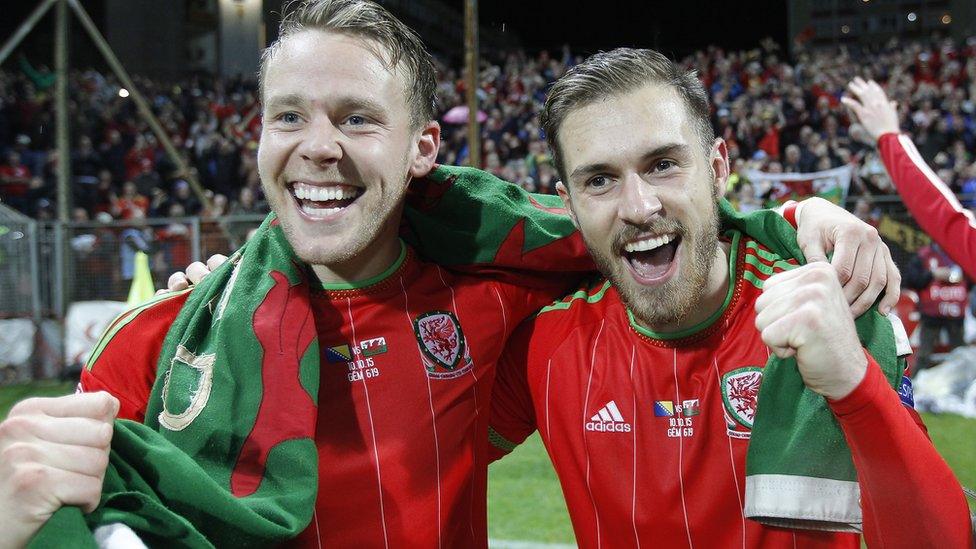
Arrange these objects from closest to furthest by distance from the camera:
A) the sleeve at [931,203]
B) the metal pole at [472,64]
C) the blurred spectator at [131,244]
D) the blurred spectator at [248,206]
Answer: the sleeve at [931,203] → the metal pole at [472,64] → the blurred spectator at [131,244] → the blurred spectator at [248,206]

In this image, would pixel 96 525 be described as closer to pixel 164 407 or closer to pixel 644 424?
pixel 164 407

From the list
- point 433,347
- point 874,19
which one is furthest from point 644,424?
point 874,19

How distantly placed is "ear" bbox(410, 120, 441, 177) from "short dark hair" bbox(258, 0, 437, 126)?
3 cm

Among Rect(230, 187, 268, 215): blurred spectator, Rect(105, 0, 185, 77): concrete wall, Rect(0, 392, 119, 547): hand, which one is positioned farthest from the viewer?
Rect(105, 0, 185, 77): concrete wall

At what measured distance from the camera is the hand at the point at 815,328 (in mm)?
1504

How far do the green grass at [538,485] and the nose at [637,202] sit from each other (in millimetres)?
3538

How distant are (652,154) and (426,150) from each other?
2.05 feet

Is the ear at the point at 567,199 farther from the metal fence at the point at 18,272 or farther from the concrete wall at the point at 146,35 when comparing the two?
the concrete wall at the point at 146,35

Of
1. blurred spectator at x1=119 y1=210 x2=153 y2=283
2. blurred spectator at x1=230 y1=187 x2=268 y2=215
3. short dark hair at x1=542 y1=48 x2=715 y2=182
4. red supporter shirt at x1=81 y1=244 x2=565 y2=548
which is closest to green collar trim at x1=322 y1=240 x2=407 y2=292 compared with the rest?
red supporter shirt at x1=81 y1=244 x2=565 y2=548

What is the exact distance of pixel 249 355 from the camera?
75.7 inches

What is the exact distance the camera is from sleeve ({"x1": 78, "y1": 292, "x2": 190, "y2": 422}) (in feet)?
6.41

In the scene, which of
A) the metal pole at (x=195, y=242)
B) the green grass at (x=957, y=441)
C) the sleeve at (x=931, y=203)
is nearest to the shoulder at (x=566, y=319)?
the sleeve at (x=931, y=203)

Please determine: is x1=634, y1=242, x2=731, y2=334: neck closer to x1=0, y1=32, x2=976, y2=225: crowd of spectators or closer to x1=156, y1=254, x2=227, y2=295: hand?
x1=156, y1=254, x2=227, y2=295: hand

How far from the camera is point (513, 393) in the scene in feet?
8.02
